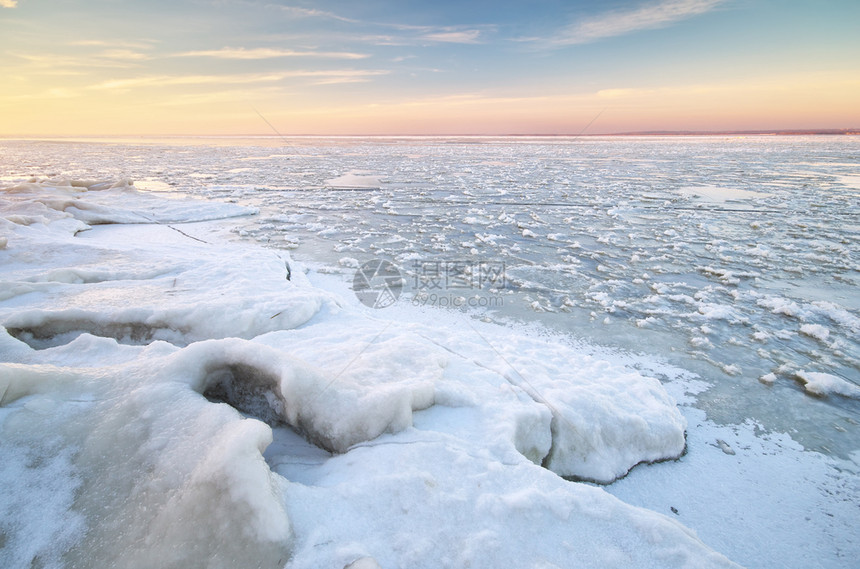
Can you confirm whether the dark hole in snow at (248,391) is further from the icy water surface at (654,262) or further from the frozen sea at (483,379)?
the icy water surface at (654,262)

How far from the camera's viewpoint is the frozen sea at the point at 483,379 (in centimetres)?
162

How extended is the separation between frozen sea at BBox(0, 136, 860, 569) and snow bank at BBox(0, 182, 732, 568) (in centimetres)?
1

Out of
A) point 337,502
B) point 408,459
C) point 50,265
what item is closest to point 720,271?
point 408,459

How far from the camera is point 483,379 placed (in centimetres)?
279

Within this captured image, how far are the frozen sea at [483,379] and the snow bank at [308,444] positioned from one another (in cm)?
1

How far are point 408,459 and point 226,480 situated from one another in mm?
794

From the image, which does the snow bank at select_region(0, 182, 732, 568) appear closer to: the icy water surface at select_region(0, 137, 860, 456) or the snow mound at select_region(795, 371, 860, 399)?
the icy water surface at select_region(0, 137, 860, 456)

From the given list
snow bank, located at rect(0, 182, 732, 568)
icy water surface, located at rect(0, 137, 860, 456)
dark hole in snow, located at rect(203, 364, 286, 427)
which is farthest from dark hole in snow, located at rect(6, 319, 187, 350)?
icy water surface, located at rect(0, 137, 860, 456)

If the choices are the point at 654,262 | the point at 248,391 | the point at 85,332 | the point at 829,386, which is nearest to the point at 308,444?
the point at 248,391

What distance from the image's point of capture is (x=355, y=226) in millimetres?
8484

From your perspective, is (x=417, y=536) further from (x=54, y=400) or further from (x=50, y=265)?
(x=50, y=265)

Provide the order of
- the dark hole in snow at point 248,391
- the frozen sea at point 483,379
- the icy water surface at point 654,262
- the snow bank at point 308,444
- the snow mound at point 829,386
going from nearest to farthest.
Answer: the snow bank at point 308,444
the frozen sea at point 483,379
the dark hole in snow at point 248,391
the snow mound at point 829,386
the icy water surface at point 654,262

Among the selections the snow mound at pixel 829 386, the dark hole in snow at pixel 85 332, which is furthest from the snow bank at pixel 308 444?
the snow mound at pixel 829 386

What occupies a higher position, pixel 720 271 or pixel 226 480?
pixel 226 480
